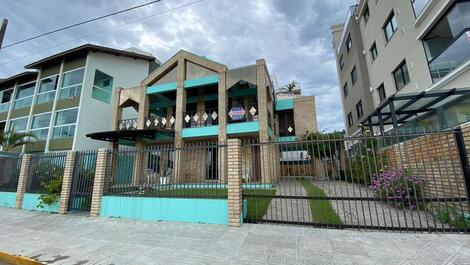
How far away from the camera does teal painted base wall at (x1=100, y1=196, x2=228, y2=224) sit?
564cm

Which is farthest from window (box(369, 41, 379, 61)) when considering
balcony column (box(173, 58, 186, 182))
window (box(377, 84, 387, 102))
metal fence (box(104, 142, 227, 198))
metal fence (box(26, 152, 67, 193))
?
metal fence (box(26, 152, 67, 193))

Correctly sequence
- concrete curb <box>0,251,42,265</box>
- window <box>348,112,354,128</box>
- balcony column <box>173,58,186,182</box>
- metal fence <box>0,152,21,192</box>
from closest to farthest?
concrete curb <box>0,251,42,265</box> → metal fence <box>0,152,21,192</box> → balcony column <box>173,58,186,182</box> → window <box>348,112,354,128</box>

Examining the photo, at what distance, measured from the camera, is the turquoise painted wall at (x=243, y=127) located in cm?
1233

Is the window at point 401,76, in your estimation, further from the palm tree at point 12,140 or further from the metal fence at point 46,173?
the palm tree at point 12,140

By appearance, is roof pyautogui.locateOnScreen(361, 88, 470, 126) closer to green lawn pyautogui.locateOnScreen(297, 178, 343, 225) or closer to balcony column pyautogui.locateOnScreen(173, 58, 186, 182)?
green lawn pyautogui.locateOnScreen(297, 178, 343, 225)

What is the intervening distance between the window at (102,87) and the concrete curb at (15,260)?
15887 millimetres

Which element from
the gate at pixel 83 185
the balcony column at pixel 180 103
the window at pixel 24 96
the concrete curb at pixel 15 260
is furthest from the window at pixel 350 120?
the window at pixel 24 96

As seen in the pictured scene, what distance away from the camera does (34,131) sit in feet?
58.5

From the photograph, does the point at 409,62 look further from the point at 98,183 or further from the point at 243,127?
the point at 98,183

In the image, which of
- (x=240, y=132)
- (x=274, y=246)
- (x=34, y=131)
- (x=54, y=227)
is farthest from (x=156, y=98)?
(x=274, y=246)

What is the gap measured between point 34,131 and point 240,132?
1829 cm

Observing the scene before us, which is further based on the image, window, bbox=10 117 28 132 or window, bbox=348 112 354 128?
window, bbox=348 112 354 128

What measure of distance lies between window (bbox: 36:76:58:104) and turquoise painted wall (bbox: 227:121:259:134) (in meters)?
16.7

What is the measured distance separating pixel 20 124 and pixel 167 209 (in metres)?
22.3
